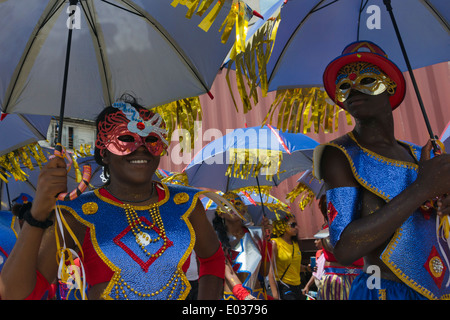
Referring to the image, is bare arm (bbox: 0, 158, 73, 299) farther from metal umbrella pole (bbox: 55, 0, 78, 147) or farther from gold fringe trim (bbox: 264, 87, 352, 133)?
gold fringe trim (bbox: 264, 87, 352, 133)

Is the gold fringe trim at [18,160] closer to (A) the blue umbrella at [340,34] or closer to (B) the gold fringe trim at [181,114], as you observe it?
(B) the gold fringe trim at [181,114]

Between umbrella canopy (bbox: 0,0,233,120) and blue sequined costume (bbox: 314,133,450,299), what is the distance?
123 centimetres

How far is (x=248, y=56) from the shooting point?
2256mm

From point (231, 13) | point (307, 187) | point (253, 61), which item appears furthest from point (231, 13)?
point (307, 187)

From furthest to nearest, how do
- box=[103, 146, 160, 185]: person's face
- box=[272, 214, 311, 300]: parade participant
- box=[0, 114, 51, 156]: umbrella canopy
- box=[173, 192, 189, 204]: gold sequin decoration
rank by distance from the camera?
box=[272, 214, 311, 300]: parade participant < box=[0, 114, 51, 156]: umbrella canopy < box=[173, 192, 189, 204]: gold sequin decoration < box=[103, 146, 160, 185]: person's face

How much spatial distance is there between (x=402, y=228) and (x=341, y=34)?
5.25 feet

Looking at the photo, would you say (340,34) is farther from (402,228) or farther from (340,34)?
(402,228)

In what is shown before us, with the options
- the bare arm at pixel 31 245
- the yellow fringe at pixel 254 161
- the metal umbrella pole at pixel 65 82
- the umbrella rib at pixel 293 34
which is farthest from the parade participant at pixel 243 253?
the bare arm at pixel 31 245

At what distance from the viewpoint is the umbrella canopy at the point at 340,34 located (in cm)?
280

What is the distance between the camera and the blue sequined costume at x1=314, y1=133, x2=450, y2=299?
1891 millimetres

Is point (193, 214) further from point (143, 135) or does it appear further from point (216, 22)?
point (216, 22)

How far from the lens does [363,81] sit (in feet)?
7.23

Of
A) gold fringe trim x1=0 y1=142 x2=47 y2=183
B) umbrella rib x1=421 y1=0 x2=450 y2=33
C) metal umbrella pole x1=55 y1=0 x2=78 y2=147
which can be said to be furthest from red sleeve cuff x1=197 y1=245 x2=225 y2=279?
gold fringe trim x1=0 y1=142 x2=47 y2=183

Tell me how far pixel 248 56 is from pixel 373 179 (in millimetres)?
939
